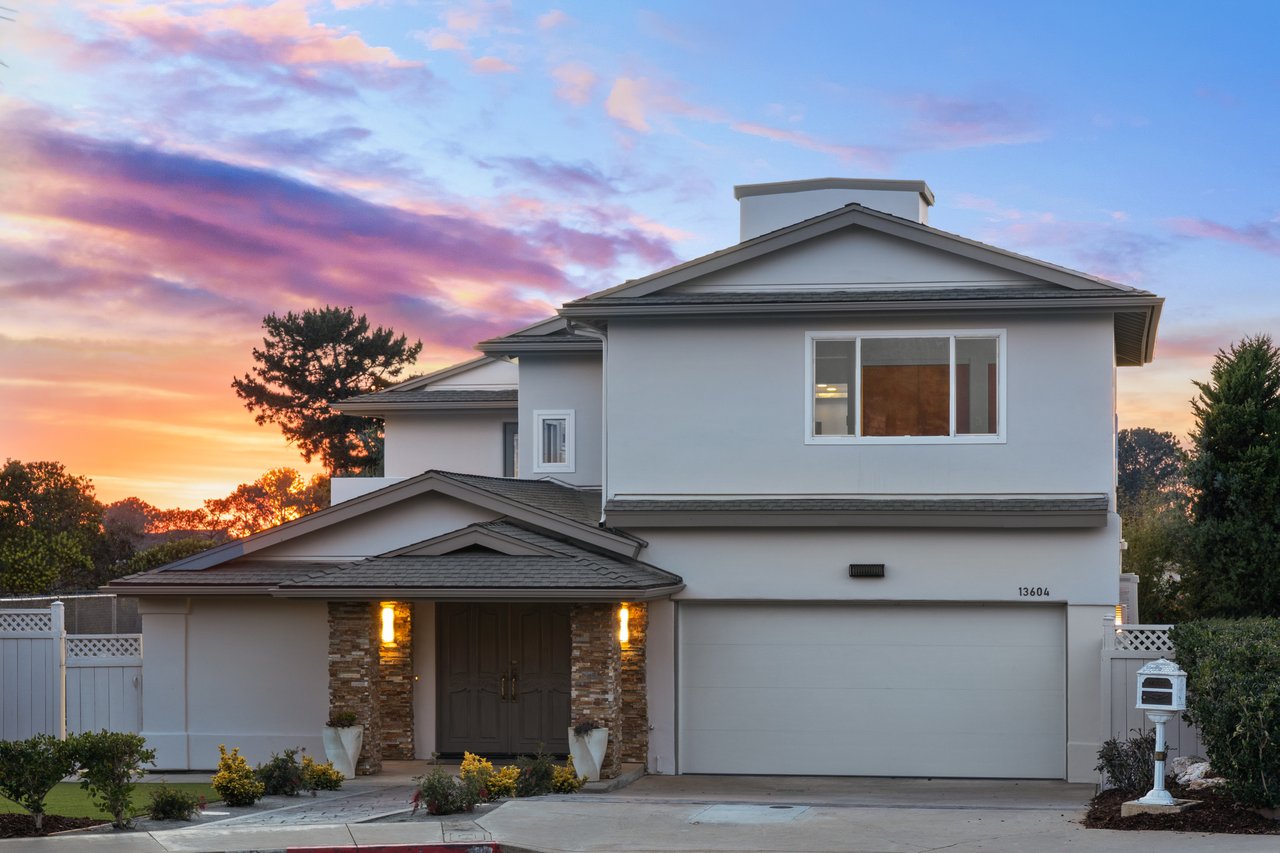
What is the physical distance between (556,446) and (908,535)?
7.77 meters

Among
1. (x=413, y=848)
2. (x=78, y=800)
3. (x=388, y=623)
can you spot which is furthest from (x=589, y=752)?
(x=78, y=800)

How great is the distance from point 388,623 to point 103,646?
4.77 m

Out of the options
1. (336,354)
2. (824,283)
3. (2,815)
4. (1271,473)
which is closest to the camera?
(2,815)

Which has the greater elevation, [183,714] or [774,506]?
[774,506]

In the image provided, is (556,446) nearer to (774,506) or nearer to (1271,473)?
(774,506)

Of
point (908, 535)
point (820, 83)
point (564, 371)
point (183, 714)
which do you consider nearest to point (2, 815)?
point (183, 714)

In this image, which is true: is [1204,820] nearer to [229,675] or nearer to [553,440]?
[229,675]

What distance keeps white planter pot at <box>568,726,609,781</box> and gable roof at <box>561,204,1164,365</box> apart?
5769 mm

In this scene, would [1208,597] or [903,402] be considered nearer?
[903,402]

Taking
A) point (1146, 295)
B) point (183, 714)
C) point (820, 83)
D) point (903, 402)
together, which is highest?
point (820, 83)

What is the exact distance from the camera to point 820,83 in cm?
2331

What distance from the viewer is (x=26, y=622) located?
2108cm

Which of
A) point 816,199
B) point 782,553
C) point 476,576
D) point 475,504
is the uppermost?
point 816,199

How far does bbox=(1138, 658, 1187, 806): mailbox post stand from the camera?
46.4ft
